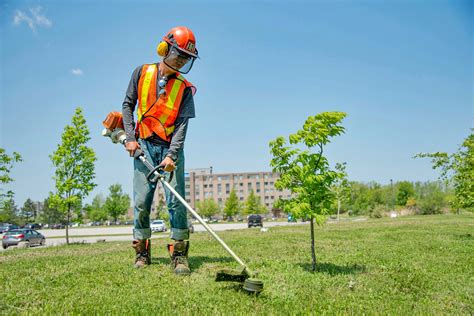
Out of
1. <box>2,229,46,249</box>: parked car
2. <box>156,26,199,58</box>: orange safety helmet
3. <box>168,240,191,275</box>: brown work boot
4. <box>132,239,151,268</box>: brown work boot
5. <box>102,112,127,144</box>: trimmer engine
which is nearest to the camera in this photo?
<box>168,240,191,275</box>: brown work boot

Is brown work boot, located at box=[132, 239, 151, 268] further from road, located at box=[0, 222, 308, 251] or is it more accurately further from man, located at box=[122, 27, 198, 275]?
road, located at box=[0, 222, 308, 251]

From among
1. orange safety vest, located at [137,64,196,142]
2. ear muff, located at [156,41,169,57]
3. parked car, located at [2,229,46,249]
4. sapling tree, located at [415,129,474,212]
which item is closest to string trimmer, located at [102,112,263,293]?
orange safety vest, located at [137,64,196,142]

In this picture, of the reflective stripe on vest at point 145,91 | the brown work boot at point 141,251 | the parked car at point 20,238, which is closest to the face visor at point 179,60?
the reflective stripe on vest at point 145,91

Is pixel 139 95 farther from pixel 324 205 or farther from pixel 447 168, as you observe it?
pixel 447 168

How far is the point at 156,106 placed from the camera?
556 cm

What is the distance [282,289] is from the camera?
4.22 m

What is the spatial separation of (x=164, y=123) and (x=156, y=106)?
0.90 ft

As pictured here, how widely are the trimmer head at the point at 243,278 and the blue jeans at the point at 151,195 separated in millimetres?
1326

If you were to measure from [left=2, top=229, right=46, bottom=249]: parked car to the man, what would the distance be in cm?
2307

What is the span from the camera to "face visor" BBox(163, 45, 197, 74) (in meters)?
5.39

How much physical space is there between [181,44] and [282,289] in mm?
3528

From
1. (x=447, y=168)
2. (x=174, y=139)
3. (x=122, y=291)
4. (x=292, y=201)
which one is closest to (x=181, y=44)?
(x=174, y=139)

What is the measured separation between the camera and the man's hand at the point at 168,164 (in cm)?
515

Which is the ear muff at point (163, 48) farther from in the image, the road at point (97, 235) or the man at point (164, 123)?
the road at point (97, 235)
